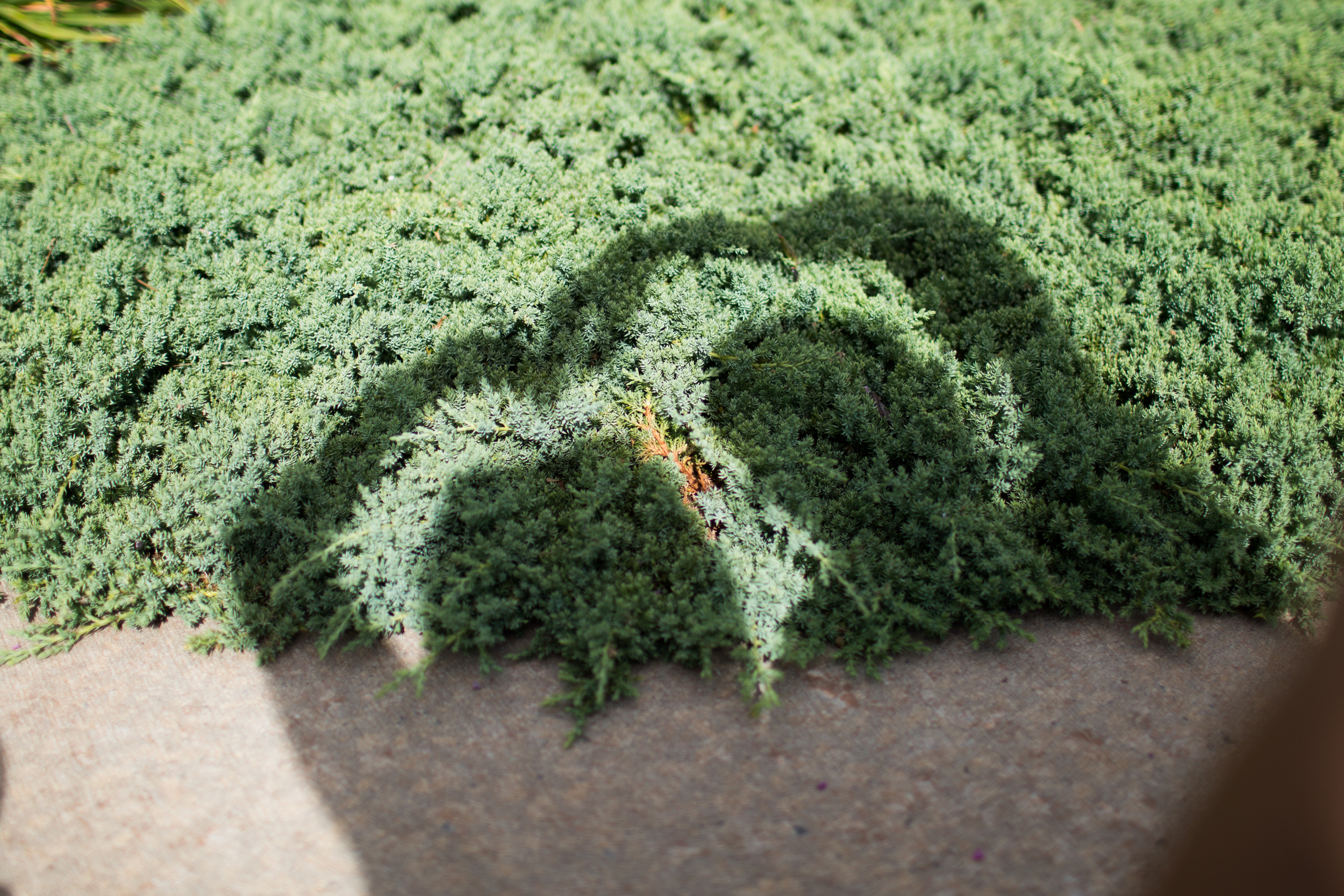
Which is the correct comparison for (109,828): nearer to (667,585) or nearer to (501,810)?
(501,810)

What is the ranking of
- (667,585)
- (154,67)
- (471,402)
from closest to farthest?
(667,585) → (471,402) → (154,67)

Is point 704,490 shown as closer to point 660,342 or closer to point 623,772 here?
point 660,342

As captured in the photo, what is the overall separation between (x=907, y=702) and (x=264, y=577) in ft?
8.04

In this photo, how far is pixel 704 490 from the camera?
3.28 metres

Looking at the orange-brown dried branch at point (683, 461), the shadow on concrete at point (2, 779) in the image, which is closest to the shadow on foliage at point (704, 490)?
the orange-brown dried branch at point (683, 461)

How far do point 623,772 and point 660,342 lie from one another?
6.05ft

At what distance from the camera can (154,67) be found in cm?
521

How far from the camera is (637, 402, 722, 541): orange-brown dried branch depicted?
328 cm

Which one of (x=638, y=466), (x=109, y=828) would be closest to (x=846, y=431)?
(x=638, y=466)

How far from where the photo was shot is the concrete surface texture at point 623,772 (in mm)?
2213

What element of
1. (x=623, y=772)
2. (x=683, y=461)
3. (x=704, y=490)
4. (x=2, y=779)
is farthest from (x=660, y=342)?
(x=2, y=779)

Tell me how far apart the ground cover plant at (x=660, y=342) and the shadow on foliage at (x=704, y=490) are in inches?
0.7

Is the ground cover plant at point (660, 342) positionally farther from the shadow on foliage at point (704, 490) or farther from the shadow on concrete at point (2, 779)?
the shadow on concrete at point (2, 779)

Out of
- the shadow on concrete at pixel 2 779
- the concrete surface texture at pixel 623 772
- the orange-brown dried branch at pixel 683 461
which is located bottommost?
the shadow on concrete at pixel 2 779
